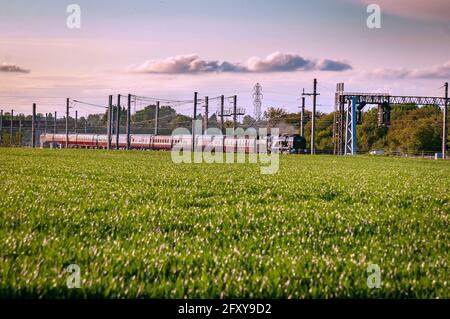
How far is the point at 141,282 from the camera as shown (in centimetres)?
507

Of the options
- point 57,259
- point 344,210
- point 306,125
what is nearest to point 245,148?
point 306,125

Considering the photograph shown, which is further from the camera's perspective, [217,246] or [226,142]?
[226,142]

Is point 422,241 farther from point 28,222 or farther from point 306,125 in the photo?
point 306,125

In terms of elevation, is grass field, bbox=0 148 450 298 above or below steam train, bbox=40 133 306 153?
below

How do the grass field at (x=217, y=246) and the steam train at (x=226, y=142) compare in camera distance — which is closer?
the grass field at (x=217, y=246)

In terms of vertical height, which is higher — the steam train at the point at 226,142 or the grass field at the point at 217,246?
the steam train at the point at 226,142

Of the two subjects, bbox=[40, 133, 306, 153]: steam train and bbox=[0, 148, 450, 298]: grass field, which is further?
bbox=[40, 133, 306, 153]: steam train

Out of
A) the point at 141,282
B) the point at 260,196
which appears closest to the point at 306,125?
the point at 260,196

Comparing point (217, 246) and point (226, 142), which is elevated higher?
point (226, 142)

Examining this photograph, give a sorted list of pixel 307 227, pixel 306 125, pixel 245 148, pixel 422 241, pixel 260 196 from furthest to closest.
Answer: pixel 306 125
pixel 245 148
pixel 260 196
pixel 307 227
pixel 422 241

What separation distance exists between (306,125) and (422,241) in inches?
4942
